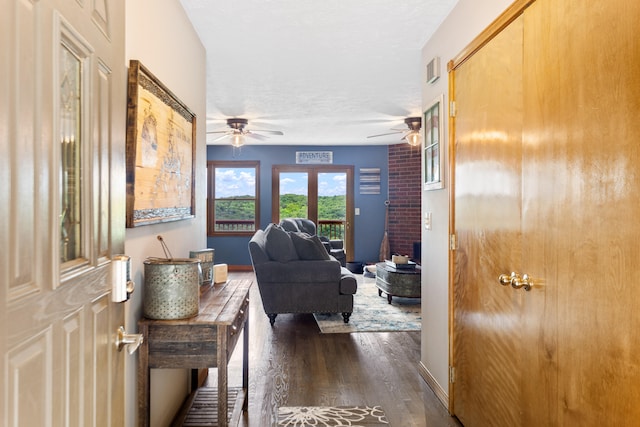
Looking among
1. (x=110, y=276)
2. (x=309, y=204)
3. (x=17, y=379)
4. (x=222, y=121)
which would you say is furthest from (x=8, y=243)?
(x=309, y=204)

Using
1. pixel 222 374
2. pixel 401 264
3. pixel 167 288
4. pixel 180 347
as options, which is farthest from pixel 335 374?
pixel 401 264

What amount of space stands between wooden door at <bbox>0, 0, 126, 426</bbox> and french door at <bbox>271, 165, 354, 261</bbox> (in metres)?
7.02

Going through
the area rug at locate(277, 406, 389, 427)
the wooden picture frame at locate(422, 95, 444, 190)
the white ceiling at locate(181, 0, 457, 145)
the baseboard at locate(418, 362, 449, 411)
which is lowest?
the area rug at locate(277, 406, 389, 427)

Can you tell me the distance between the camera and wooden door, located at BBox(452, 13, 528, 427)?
1.77 metres

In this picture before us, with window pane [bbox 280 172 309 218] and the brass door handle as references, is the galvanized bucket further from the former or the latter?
window pane [bbox 280 172 309 218]

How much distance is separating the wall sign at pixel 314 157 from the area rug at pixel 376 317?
131 inches

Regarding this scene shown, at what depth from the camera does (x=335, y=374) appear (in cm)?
307

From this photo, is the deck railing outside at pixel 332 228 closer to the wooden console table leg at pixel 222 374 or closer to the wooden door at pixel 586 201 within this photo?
the wooden console table leg at pixel 222 374

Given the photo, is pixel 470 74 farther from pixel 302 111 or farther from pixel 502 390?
pixel 302 111


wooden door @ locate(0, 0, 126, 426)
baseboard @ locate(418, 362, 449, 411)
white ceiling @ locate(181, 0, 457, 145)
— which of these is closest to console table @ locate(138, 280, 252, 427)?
wooden door @ locate(0, 0, 126, 426)

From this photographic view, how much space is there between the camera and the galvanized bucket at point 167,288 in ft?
5.81

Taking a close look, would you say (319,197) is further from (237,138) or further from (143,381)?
(143,381)

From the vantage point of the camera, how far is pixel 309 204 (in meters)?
8.27

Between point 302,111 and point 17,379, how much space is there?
4899 millimetres
